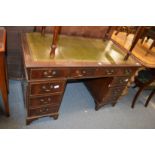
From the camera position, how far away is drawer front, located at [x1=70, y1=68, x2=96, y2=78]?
144 centimetres

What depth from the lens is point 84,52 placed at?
163cm

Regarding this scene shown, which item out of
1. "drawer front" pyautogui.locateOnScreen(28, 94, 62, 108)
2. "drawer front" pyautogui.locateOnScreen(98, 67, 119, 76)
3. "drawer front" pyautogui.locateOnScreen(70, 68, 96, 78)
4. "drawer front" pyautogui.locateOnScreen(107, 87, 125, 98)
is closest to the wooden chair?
"drawer front" pyautogui.locateOnScreen(107, 87, 125, 98)

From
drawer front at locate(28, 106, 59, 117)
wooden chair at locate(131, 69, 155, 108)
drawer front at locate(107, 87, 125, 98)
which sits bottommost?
drawer front at locate(28, 106, 59, 117)

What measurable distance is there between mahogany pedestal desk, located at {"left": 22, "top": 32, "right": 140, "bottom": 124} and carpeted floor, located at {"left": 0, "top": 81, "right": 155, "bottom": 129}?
0.13m

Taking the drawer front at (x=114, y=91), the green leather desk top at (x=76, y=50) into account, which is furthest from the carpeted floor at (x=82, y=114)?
the green leather desk top at (x=76, y=50)

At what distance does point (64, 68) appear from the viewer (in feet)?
4.48

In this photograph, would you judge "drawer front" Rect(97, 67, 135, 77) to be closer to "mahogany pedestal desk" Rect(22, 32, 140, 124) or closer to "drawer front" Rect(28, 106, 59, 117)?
"mahogany pedestal desk" Rect(22, 32, 140, 124)

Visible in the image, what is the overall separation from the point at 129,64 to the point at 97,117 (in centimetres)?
76

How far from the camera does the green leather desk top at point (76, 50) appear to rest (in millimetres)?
1426

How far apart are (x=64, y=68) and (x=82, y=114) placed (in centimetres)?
84

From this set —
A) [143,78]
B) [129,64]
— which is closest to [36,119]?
[129,64]

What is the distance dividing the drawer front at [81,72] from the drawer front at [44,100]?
27 centimetres

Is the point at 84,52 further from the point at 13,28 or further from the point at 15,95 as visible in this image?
the point at 15,95

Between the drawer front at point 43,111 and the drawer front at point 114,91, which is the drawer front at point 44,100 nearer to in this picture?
the drawer front at point 43,111
